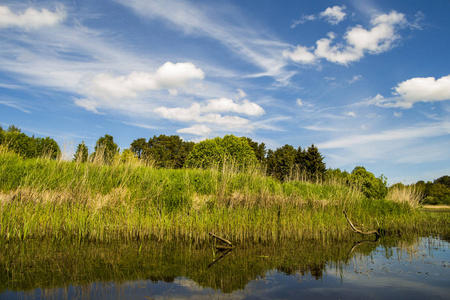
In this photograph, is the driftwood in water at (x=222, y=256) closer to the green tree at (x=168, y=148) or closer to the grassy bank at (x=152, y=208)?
the grassy bank at (x=152, y=208)

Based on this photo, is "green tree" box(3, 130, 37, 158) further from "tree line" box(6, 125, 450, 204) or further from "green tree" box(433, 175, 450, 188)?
"green tree" box(433, 175, 450, 188)

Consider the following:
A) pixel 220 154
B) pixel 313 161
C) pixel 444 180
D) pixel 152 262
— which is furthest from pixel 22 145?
pixel 444 180

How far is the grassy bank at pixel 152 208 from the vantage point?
25.8ft

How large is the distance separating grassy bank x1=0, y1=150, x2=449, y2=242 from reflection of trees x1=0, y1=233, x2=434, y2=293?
63cm

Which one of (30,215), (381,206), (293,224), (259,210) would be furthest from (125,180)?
(381,206)

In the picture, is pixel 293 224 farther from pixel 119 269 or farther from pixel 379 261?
pixel 119 269

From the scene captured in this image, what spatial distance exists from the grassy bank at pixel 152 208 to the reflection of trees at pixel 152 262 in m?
0.63

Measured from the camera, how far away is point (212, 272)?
17.9 feet

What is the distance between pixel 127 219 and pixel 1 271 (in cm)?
324

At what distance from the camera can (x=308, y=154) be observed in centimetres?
3456

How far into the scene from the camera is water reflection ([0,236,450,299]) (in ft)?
15.0

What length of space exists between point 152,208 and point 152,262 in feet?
11.7

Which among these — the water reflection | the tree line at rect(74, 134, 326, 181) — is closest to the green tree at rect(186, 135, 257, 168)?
the tree line at rect(74, 134, 326, 181)

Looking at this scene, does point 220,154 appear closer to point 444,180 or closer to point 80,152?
point 80,152
